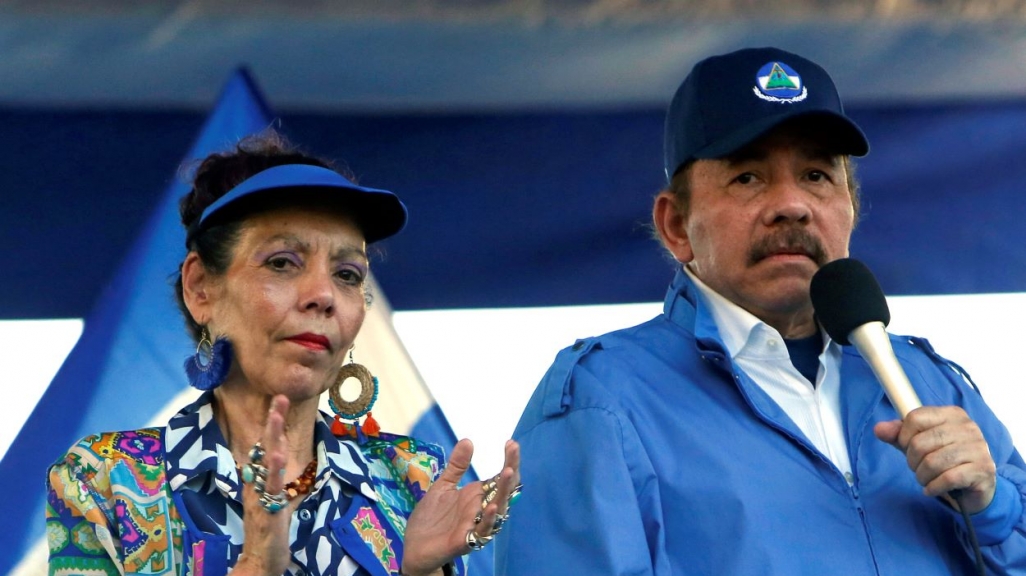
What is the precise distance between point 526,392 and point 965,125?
4.68ft

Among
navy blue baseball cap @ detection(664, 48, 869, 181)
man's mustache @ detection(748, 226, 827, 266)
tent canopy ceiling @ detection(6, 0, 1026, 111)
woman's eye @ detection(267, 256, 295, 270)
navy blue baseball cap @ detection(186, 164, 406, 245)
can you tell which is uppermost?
tent canopy ceiling @ detection(6, 0, 1026, 111)

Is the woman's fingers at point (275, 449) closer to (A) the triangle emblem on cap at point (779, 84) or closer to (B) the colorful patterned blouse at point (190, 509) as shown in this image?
(B) the colorful patterned blouse at point (190, 509)

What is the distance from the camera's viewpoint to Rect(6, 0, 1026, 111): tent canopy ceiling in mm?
3900

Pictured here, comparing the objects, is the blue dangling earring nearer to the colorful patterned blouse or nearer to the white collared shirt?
the colorful patterned blouse

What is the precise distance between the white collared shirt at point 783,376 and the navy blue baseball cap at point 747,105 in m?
0.31

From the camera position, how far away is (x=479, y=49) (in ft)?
13.2

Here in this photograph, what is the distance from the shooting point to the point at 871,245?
417cm

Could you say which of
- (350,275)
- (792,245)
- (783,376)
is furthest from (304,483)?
(792,245)

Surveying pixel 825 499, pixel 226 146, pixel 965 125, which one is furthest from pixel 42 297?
pixel 965 125

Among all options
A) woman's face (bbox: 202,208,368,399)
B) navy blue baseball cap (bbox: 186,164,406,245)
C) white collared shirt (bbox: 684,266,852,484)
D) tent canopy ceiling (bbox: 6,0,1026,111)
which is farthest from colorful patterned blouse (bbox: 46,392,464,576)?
tent canopy ceiling (bbox: 6,0,1026,111)

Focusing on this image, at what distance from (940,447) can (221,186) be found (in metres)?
1.43

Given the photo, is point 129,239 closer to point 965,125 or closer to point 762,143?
point 762,143

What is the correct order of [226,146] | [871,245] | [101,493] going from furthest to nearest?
[871,245] < [226,146] < [101,493]

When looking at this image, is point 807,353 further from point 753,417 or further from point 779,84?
point 779,84
